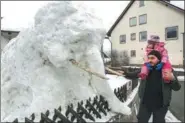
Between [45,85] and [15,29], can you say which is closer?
[45,85]

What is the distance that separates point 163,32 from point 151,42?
103 feet

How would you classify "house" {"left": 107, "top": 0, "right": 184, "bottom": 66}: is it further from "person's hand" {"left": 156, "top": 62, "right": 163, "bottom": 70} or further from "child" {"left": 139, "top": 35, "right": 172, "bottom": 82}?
"person's hand" {"left": 156, "top": 62, "right": 163, "bottom": 70}

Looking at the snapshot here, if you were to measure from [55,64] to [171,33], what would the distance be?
31.7 metres

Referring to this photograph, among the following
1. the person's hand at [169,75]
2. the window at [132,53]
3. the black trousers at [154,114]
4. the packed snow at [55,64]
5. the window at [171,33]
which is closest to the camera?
the packed snow at [55,64]

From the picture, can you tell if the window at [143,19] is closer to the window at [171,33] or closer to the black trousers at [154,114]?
the window at [171,33]

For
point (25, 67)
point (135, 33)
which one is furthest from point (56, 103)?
point (135, 33)

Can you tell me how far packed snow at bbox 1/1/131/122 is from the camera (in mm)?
3924

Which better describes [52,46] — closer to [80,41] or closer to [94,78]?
[80,41]

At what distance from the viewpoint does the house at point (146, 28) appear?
33.3 m

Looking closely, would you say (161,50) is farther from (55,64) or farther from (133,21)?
(133,21)

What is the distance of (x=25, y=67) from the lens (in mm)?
4195

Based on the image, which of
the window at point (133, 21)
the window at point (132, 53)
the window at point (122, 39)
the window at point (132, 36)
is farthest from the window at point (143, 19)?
the window at point (132, 53)

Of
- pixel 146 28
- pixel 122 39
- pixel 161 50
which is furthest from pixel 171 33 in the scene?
Answer: pixel 161 50

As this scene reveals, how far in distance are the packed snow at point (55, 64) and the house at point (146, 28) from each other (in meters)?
29.0
